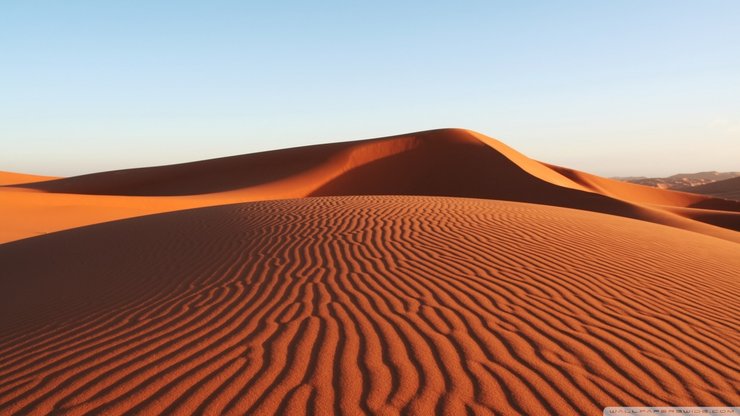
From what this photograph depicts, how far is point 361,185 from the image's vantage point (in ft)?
100.0

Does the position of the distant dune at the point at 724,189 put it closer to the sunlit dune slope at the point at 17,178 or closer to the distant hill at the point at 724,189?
the distant hill at the point at 724,189

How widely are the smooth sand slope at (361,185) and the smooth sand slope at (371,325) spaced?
11.6m

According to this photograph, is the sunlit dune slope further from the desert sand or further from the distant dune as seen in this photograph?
the distant dune

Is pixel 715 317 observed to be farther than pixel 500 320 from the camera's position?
Yes

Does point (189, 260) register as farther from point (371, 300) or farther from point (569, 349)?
point (569, 349)

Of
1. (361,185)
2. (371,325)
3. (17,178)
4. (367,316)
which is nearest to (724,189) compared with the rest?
(361,185)

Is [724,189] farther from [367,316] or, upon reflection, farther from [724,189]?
[367,316]

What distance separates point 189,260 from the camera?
7.09m

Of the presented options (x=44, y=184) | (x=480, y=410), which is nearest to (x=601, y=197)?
(x=480, y=410)

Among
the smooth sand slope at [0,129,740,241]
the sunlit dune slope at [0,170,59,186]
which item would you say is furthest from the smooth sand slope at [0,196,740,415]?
the sunlit dune slope at [0,170,59,186]

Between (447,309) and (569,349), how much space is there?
118cm

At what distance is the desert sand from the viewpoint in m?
3.24

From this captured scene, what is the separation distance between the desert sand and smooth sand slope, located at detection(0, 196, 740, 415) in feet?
0.07

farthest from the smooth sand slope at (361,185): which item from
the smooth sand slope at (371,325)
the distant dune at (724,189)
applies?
the distant dune at (724,189)
